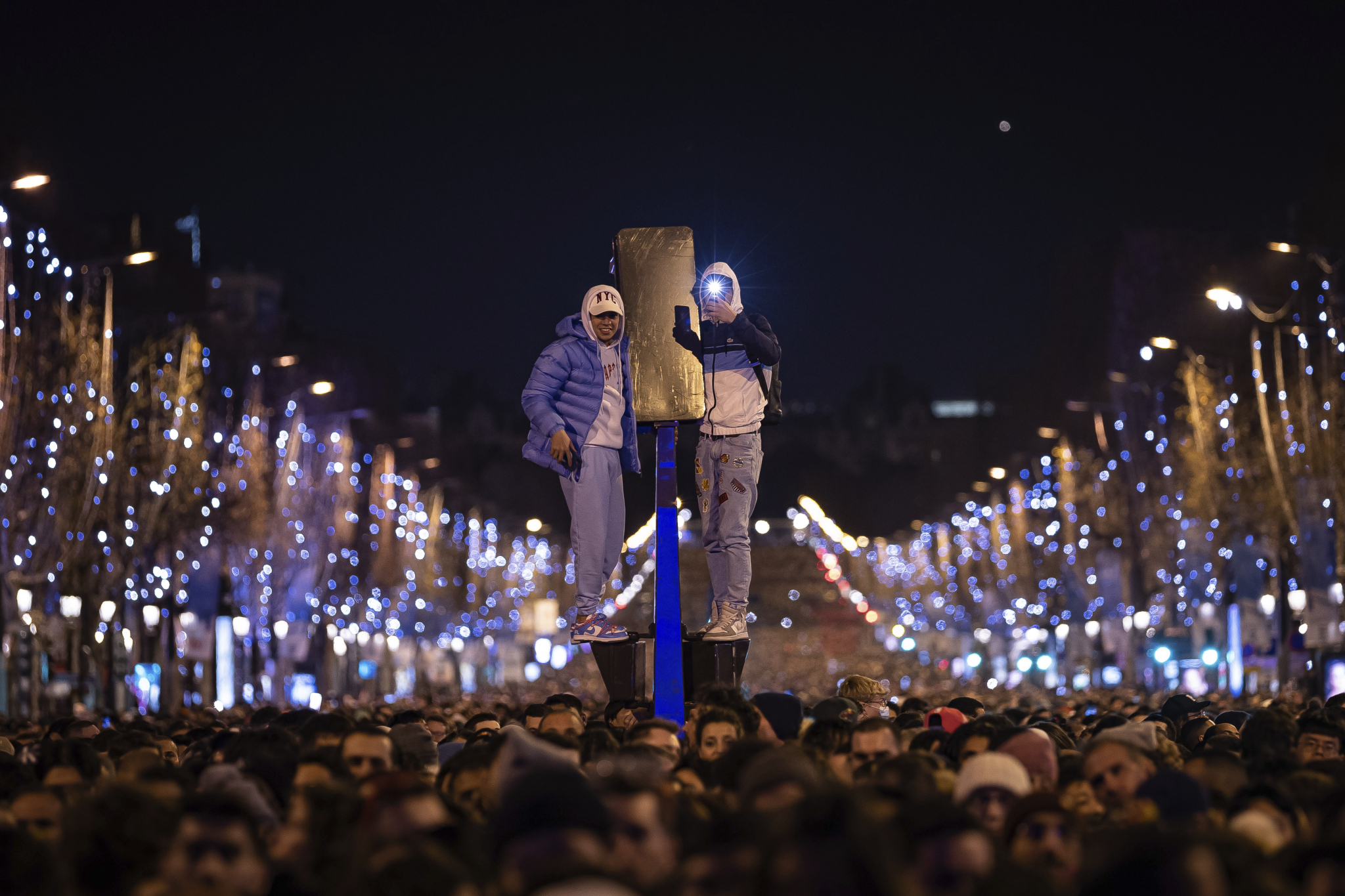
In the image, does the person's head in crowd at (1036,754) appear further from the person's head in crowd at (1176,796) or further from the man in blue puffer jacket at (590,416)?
the man in blue puffer jacket at (590,416)

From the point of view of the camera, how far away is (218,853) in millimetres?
5680

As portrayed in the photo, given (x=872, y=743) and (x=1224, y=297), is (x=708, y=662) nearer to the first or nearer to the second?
(x=872, y=743)

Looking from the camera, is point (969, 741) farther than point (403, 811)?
Yes

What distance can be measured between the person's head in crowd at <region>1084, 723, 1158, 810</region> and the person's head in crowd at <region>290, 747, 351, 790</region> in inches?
125

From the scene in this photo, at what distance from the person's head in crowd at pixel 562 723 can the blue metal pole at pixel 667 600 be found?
750 millimetres

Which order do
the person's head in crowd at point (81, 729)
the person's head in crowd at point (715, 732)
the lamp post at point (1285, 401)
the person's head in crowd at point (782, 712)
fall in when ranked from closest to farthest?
1. the person's head in crowd at point (715, 732)
2. the person's head in crowd at point (782, 712)
3. the person's head in crowd at point (81, 729)
4. the lamp post at point (1285, 401)

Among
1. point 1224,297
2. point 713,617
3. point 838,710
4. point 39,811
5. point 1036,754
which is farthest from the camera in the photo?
point 1224,297

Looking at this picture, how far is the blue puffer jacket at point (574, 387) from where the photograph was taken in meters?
12.1

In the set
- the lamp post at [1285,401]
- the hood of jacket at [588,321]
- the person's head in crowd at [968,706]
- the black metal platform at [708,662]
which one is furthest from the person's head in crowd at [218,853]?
the lamp post at [1285,401]

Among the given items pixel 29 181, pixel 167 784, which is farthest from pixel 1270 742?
pixel 29 181

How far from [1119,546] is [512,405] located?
11925cm

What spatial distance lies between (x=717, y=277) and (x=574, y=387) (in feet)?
4.09

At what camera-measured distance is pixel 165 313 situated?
177 ft

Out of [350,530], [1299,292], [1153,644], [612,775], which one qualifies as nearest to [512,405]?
[350,530]
